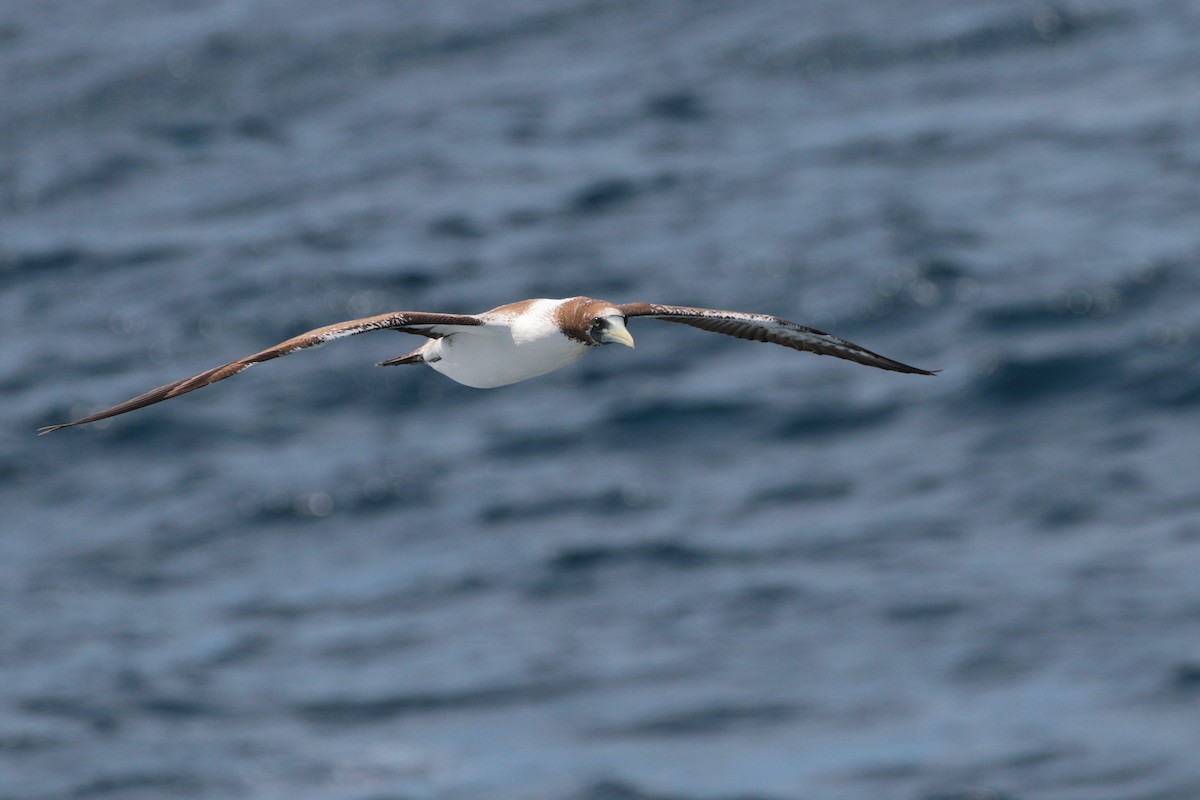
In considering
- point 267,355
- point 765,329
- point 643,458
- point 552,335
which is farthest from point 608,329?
point 643,458

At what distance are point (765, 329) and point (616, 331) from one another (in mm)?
1862

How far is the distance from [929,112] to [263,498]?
34.0m

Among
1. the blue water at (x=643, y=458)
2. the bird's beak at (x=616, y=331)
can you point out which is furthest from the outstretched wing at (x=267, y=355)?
the blue water at (x=643, y=458)

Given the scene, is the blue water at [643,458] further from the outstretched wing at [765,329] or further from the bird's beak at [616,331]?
the bird's beak at [616,331]

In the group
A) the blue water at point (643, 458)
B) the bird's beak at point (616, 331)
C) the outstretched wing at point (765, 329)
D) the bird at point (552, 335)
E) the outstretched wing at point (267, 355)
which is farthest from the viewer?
the blue water at point (643, 458)

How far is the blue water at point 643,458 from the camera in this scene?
54.8m

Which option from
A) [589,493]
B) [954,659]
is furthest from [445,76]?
[954,659]

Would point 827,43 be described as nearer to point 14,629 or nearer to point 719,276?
point 719,276

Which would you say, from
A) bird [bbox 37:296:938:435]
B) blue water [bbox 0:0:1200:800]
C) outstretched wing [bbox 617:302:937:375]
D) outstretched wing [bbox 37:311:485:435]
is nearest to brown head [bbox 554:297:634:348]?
bird [bbox 37:296:938:435]

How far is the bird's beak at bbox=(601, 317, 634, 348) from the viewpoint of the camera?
1468 centimetres

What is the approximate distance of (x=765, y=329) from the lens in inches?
632

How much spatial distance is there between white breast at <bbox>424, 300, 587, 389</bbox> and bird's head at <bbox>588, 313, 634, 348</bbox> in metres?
0.32

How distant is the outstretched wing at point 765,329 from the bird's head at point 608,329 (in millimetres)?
163

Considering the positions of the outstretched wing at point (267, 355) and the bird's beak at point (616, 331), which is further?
the bird's beak at point (616, 331)
